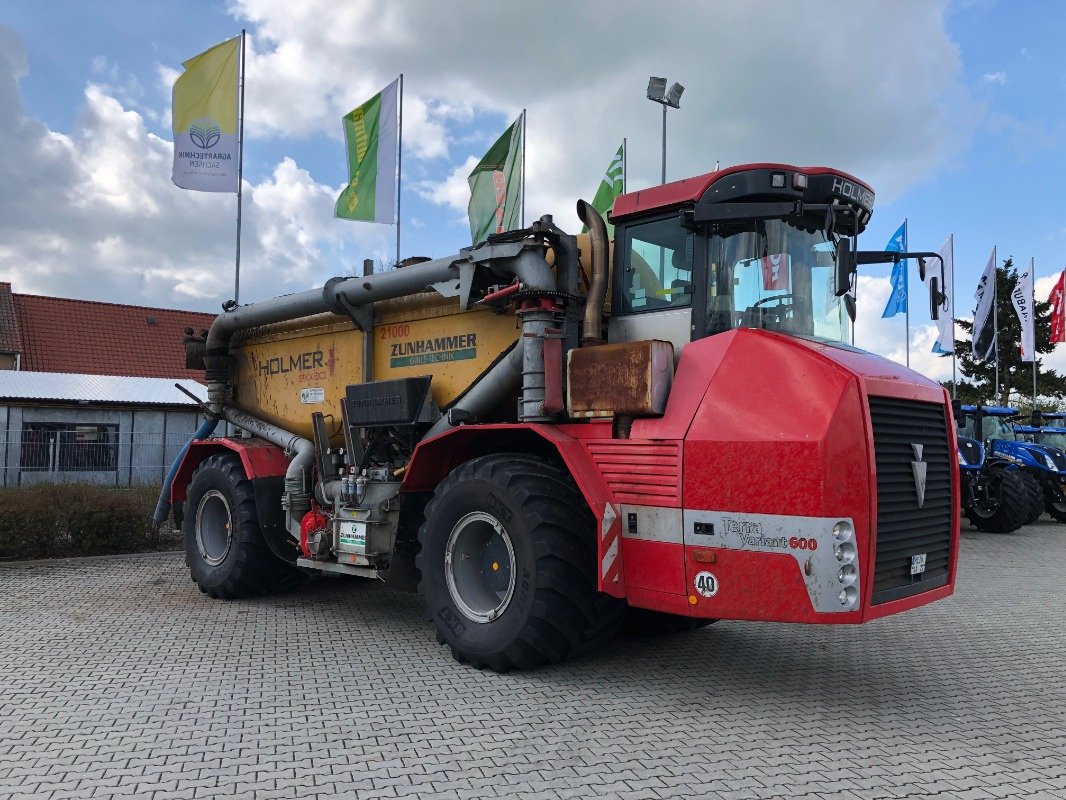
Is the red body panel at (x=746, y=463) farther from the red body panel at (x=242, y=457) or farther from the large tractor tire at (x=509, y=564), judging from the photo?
the red body panel at (x=242, y=457)

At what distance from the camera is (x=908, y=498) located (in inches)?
193

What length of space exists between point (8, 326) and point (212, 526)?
74.5ft

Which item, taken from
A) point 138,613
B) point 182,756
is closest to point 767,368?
point 182,756

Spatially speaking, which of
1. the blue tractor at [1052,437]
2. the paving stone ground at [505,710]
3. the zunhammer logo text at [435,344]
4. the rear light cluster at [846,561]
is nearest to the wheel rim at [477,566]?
the paving stone ground at [505,710]

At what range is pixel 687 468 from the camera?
4.92 metres

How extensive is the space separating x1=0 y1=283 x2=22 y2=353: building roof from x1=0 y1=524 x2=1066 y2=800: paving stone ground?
2186 cm

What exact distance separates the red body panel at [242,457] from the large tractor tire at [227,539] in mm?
147

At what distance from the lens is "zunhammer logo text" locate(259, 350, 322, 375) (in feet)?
27.6

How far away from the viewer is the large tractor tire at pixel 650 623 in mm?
6586

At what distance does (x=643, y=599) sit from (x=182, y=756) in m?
2.57

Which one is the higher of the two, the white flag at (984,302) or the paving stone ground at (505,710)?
the white flag at (984,302)

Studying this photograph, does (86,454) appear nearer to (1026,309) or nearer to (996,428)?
(996,428)

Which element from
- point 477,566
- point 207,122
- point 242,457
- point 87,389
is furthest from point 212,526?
point 87,389

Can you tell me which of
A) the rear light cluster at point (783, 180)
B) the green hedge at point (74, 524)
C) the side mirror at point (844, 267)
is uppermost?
the rear light cluster at point (783, 180)
